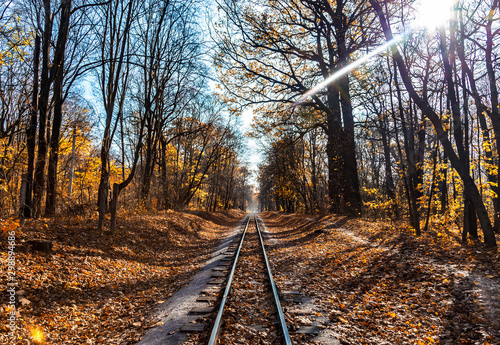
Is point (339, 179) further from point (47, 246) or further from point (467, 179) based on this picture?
point (47, 246)

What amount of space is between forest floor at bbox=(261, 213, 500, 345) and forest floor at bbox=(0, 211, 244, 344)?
116 inches

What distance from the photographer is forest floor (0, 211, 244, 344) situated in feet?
14.0

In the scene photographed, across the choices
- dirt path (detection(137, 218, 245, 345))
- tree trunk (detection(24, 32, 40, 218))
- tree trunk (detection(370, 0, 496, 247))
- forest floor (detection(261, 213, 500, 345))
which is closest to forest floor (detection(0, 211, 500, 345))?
forest floor (detection(261, 213, 500, 345))

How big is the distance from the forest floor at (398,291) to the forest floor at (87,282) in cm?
294

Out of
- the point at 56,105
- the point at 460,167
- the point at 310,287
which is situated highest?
the point at 56,105

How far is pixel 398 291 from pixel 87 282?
6.61 meters

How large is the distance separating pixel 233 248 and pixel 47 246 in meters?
6.76

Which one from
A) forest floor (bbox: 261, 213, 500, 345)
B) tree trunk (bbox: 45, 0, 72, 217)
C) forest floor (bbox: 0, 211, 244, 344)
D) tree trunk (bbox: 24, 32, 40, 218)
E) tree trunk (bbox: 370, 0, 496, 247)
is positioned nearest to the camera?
forest floor (bbox: 261, 213, 500, 345)

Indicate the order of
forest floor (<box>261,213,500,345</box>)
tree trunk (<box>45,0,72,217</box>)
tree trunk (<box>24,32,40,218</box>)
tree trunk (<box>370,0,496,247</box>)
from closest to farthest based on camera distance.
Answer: forest floor (<box>261,213,500,345</box>) < tree trunk (<box>370,0,496,247</box>) < tree trunk (<box>24,32,40,218</box>) < tree trunk (<box>45,0,72,217</box>)

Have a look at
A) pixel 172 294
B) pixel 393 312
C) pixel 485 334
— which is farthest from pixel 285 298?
pixel 485 334

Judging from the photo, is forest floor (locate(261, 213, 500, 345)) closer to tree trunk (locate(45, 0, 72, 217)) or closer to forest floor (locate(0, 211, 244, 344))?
forest floor (locate(0, 211, 244, 344))

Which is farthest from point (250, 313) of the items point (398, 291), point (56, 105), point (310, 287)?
point (56, 105)

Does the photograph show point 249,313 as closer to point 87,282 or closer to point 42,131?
point 87,282

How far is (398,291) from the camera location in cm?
572
